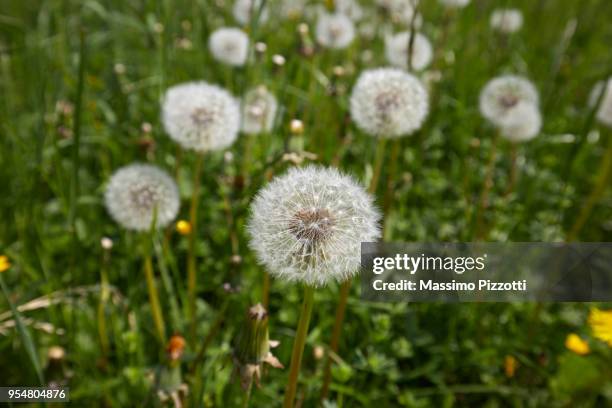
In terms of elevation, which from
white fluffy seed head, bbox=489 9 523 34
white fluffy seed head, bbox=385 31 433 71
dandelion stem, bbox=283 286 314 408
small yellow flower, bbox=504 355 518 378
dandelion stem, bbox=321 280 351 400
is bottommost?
small yellow flower, bbox=504 355 518 378

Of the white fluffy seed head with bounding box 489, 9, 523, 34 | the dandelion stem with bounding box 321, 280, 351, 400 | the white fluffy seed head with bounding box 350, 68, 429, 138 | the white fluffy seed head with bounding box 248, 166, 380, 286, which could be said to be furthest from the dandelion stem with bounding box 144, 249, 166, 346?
the white fluffy seed head with bounding box 489, 9, 523, 34

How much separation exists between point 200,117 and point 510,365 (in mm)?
1497

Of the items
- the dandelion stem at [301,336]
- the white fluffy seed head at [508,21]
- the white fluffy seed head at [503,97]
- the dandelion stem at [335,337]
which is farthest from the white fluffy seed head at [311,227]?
the white fluffy seed head at [508,21]

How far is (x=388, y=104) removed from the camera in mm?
1969

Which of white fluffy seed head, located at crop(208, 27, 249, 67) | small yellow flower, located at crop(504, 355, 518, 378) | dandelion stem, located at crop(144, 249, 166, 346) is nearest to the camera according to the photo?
dandelion stem, located at crop(144, 249, 166, 346)

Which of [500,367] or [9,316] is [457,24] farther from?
[9,316]

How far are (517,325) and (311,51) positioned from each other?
148 cm

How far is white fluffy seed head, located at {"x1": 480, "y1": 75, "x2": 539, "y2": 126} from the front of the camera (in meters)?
2.44

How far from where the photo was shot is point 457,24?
13.7 ft

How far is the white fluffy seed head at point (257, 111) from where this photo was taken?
7.50 ft

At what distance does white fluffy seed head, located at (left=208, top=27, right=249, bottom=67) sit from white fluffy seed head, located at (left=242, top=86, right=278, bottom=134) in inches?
15.8

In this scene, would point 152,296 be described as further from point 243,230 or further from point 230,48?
point 230,48

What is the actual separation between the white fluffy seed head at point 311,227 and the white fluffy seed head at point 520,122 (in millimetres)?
1394

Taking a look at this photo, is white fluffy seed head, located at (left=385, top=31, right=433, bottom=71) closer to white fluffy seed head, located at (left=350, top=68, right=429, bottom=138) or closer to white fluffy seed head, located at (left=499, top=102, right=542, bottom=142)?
white fluffy seed head, located at (left=499, top=102, right=542, bottom=142)
